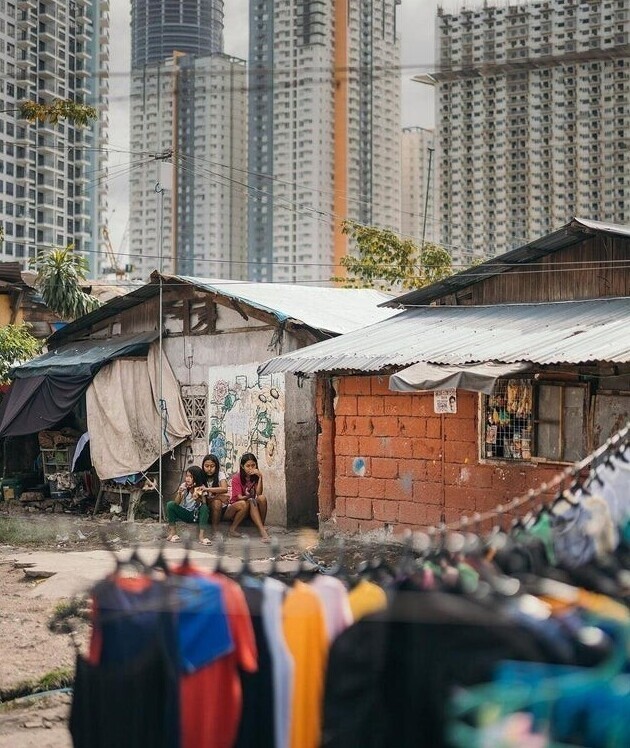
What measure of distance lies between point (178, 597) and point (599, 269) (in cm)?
965

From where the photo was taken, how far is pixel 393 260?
97.6 feet

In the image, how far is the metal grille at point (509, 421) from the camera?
38.5ft

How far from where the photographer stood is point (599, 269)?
1248 cm

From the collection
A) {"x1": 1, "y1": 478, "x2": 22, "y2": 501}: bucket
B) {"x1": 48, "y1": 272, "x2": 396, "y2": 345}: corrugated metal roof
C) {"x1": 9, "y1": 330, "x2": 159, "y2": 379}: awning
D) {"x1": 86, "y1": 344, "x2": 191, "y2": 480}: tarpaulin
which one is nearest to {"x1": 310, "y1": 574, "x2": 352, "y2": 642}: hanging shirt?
{"x1": 48, "y1": 272, "x2": 396, "y2": 345}: corrugated metal roof

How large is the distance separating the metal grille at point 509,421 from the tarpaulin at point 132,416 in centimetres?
583

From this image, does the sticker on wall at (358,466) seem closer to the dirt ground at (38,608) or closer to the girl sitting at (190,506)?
the dirt ground at (38,608)

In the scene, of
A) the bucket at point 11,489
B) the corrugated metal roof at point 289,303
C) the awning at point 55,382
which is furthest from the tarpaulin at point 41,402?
the corrugated metal roof at point 289,303

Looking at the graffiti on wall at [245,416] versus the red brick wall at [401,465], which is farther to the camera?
→ the graffiti on wall at [245,416]

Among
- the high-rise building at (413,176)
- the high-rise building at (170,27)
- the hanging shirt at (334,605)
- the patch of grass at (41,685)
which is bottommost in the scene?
the patch of grass at (41,685)

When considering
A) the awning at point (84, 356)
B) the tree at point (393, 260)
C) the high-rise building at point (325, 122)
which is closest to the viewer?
the awning at point (84, 356)

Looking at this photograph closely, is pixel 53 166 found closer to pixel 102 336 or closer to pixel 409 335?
pixel 102 336

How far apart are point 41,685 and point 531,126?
155ft

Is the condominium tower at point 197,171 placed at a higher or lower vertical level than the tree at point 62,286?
higher

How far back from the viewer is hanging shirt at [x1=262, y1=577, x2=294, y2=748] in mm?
3691
